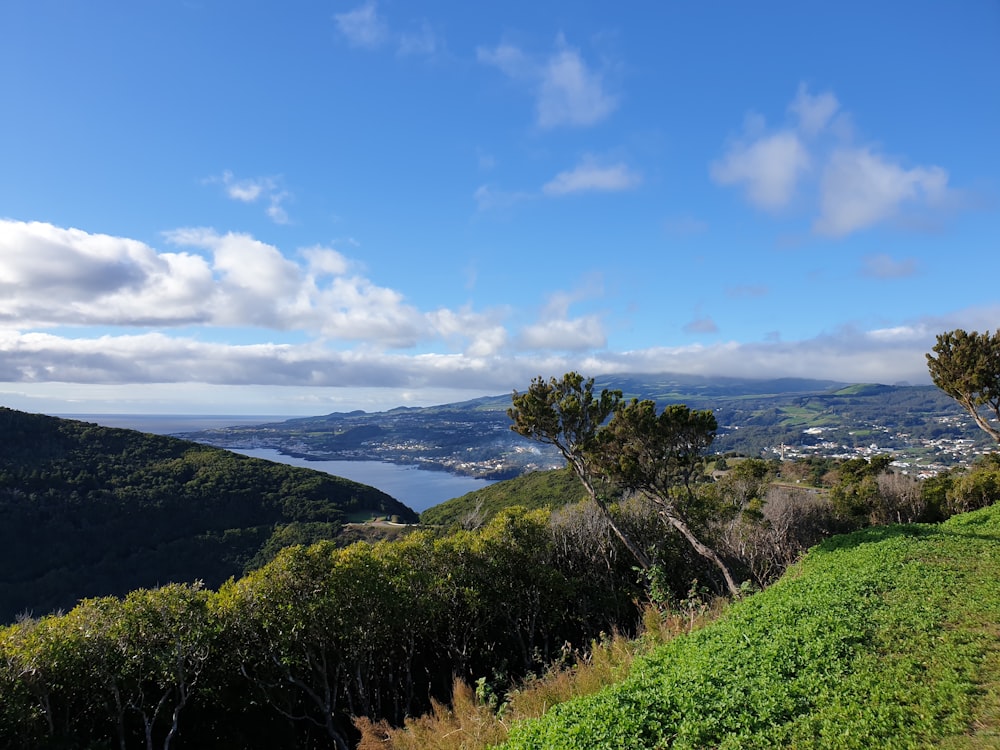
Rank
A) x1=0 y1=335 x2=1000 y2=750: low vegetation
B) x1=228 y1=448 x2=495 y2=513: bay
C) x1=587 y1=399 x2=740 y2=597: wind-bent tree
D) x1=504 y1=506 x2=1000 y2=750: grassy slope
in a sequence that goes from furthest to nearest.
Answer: x1=228 y1=448 x2=495 y2=513: bay
x1=587 y1=399 x2=740 y2=597: wind-bent tree
x1=0 y1=335 x2=1000 y2=750: low vegetation
x1=504 y1=506 x2=1000 y2=750: grassy slope

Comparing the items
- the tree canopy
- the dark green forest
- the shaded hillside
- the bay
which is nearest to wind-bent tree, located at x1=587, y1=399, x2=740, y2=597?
the tree canopy

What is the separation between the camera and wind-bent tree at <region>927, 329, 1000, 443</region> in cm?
1786

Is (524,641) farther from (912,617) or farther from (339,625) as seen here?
(912,617)

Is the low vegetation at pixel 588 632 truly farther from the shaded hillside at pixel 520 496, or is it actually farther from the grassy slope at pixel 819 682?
the shaded hillside at pixel 520 496

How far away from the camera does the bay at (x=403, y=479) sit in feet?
383

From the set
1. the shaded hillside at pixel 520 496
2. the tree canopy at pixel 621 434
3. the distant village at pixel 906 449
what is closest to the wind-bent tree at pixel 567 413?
the tree canopy at pixel 621 434

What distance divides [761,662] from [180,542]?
64.5 metres

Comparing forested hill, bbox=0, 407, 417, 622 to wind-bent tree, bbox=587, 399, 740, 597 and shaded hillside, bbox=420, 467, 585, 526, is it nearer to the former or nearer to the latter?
shaded hillside, bbox=420, 467, 585, 526

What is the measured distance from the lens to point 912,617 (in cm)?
733

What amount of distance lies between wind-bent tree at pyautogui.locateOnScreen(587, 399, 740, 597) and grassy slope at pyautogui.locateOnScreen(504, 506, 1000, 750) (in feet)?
27.5

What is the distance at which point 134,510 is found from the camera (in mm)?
58219

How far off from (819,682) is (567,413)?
41.4ft

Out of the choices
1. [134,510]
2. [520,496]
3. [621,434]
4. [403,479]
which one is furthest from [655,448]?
[403,479]

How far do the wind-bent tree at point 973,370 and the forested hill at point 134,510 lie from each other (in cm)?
4741
